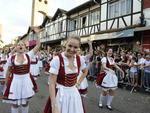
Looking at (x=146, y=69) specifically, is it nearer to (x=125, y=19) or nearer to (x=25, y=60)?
(x=25, y=60)

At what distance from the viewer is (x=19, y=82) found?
22.8ft

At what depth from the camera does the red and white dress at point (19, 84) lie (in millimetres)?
6863

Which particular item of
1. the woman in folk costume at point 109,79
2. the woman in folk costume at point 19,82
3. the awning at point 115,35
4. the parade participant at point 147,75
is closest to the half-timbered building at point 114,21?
the awning at point 115,35

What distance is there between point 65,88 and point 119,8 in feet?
65.2

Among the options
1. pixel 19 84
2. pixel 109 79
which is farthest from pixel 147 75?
pixel 19 84

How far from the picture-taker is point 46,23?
50.2 m

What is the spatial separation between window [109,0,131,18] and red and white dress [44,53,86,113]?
60.0 ft

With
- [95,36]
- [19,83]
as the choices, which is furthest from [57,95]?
[95,36]

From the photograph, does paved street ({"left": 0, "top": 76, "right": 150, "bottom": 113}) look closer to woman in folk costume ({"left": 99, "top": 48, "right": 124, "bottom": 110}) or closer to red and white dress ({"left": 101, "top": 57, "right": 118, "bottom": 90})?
woman in folk costume ({"left": 99, "top": 48, "right": 124, "bottom": 110})

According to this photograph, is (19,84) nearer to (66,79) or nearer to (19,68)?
(19,68)

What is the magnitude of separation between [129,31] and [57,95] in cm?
1614

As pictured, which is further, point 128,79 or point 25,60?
point 128,79

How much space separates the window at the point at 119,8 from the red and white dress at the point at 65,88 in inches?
720

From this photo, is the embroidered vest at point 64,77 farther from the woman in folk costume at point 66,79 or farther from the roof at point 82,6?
the roof at point 82,6
